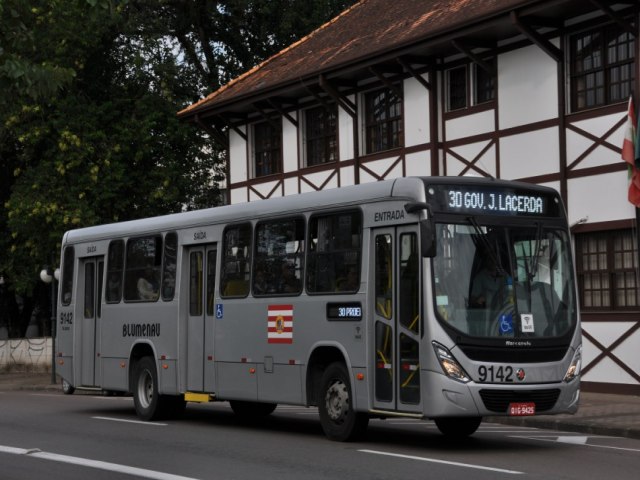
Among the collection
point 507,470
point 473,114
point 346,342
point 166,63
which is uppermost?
point 166,63

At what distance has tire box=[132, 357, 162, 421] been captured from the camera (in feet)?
63.8

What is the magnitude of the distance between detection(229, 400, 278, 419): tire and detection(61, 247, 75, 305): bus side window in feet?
13.4

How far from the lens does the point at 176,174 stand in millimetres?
41000

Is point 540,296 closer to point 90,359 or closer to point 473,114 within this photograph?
point 90,359

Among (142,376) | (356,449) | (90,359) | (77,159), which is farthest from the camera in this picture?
(77,159)

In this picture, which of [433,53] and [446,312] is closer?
[446,312]

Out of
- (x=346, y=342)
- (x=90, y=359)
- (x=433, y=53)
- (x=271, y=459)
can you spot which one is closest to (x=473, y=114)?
(x=433, y=53)

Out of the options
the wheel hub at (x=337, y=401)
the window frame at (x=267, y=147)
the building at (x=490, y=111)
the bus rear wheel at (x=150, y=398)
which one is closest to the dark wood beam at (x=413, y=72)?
the building at (x=490, y=111)

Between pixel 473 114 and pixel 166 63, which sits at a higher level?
pixel 166 63

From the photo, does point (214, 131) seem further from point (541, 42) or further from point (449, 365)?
point (449, 365)

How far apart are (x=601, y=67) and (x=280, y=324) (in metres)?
10.2

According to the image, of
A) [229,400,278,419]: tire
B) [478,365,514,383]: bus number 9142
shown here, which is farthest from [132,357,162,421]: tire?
[478,365,514,383]: bus number 9142

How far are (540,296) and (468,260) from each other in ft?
3.09

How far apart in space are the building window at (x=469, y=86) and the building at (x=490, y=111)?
0.11ft
